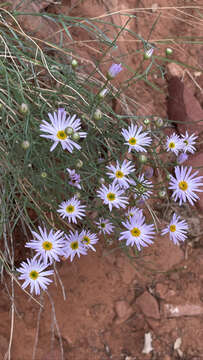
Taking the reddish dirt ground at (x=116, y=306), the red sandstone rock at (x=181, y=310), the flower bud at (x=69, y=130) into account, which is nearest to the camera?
the flower bud at (x=69, y=130)

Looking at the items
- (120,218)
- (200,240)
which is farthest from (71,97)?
(200,240)

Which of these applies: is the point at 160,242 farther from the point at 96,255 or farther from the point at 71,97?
the point at 71,97

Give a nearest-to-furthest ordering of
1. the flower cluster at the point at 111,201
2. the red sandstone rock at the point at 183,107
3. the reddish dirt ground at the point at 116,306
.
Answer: the flower cluster at the point at 111,201, the reddish dirt ground at the point at 116,306, the red sandstone rock at the point at 183,107

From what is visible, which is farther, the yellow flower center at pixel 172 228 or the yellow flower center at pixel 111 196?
the yellow flower center at pixel 172 228

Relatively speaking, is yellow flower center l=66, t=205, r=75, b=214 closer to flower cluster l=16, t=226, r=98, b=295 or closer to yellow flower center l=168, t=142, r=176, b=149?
flower cluster l=16, t=226, r=98, b=295

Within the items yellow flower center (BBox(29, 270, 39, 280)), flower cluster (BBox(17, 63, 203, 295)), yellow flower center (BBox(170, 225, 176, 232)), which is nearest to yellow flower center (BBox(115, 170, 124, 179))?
flower cluster (BBox(17, 63, 203, 295))

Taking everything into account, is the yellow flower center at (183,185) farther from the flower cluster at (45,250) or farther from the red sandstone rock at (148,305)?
the red sandstone rock at (148,305)

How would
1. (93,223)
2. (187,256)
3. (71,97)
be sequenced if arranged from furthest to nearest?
(187,256)
(93,223)
(71,97)

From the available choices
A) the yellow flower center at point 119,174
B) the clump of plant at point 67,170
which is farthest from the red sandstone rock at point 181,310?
the yellow flower center at point 119,174
